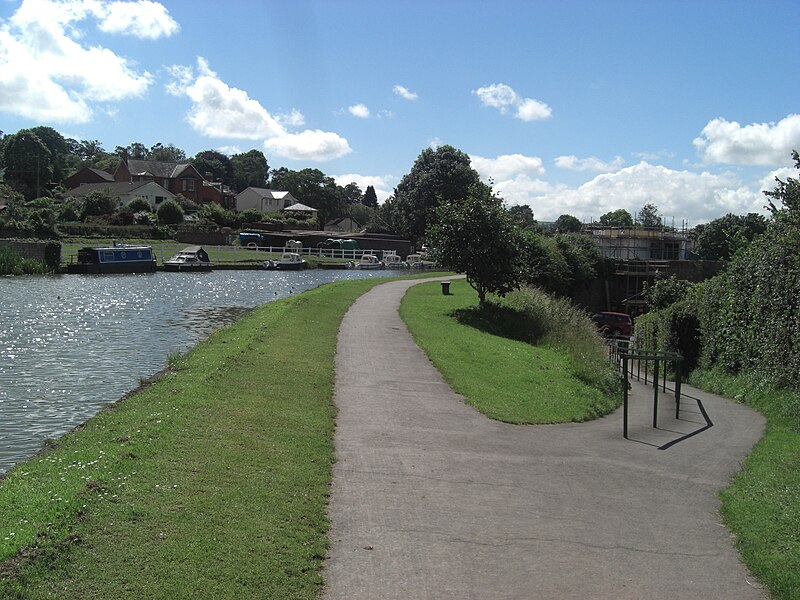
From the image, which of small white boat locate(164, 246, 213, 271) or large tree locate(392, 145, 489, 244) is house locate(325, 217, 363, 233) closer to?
large tree locate(392, 145, 489, 244)

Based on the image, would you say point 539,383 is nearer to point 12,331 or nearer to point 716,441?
point 716,441

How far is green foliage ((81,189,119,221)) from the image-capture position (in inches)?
3460

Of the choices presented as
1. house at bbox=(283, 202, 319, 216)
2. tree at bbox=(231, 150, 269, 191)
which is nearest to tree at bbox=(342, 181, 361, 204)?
tree at bbox=(231, 150, 269, 191)

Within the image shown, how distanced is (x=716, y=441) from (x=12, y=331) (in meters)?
21.3

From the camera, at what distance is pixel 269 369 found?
50.4 ft

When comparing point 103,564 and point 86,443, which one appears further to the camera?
point 86,443

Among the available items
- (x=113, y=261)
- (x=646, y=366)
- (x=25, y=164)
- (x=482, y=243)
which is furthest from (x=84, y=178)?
(x=646, y=366)

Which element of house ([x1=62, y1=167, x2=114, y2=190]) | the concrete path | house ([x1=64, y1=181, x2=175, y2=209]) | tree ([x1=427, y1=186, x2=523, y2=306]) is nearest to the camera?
the concrete path

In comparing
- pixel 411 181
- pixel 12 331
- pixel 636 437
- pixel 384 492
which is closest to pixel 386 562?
pixel 384 492

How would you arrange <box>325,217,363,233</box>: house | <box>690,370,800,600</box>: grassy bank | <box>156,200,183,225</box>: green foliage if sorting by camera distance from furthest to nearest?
<box>325,217,363,233</box>: house
<box>156,200,183,225</box>: green foliage
<box>690,370,800,600</box>: grassy bank

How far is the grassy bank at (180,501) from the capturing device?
5.85 meters

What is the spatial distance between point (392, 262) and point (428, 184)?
15.9 meters

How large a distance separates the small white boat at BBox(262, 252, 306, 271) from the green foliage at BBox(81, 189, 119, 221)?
2648 cm

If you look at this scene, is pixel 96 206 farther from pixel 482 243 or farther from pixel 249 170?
pixel 249 170
